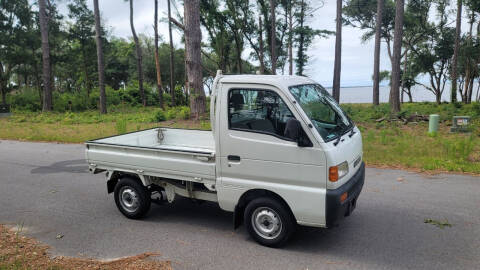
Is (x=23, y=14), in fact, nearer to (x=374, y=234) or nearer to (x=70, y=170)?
(x=70, y=170)

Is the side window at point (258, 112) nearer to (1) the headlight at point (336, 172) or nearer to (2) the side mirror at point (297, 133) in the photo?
(2) the side mirror at point (297, 133)

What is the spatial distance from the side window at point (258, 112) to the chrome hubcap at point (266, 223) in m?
1.00

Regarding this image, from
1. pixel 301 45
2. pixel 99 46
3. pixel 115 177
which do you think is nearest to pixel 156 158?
pixel 115 177

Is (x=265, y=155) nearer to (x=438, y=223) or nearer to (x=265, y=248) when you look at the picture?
(x=265, y=248)

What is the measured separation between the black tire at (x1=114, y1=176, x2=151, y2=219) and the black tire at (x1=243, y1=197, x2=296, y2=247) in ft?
5.89

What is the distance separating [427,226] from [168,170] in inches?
147

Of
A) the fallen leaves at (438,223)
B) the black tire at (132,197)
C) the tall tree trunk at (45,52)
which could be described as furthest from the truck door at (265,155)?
the tall tree trunk at (45,52)

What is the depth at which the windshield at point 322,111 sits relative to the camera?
14.2 ft

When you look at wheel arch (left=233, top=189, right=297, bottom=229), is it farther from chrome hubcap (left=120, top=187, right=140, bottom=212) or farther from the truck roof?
chrome hubcap (left=120, top=187, right=140, bottom=212)

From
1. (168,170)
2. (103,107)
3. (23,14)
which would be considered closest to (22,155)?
(168,170)

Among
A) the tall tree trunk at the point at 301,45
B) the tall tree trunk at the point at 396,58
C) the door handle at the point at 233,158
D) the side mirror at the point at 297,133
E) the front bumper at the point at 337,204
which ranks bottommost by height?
the front bumper at the point at 337,204

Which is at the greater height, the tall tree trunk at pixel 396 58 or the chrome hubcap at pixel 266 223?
the tall tree trunk at pixel 396 58

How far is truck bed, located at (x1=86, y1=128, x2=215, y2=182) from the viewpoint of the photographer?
4.80m

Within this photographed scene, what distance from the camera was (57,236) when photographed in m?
5.11
